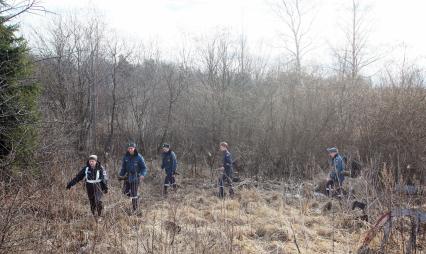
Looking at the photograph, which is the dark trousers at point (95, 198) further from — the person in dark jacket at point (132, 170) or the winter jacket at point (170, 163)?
the winter jacket at point (170, 163)

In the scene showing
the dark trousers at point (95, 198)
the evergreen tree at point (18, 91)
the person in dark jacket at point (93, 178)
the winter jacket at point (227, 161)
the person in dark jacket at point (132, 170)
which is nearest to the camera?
the dark trousers at point (95, 198)

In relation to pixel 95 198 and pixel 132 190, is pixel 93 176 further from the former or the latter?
pixel 132 190

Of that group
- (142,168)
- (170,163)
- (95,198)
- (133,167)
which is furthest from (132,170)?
(170,163)

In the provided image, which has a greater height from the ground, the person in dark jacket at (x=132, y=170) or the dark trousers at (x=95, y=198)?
the person in dark jacket at (x=132, y=170)

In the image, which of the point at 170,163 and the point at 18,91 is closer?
the point at 18,91

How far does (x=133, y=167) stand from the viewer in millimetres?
8000

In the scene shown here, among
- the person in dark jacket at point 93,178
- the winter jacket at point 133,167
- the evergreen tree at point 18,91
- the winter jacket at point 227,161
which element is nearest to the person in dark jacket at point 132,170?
the winter jacket at point 133,167

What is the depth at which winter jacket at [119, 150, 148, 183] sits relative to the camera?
26.2 feet

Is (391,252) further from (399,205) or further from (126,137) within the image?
(126,137)

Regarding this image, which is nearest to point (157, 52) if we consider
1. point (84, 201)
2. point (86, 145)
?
point (86, 145)

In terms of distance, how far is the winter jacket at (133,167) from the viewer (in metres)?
8.00

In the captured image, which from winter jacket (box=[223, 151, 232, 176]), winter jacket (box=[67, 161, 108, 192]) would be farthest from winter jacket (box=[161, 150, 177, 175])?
winter jacket (box=[67, 161, 108, 192])

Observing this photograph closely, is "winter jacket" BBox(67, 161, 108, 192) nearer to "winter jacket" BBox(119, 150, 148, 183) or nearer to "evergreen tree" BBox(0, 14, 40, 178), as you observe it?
"winter jacket" BBox(119, 150, 148, 183)

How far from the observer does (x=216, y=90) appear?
15.9 metres
